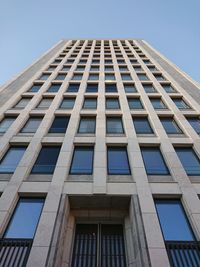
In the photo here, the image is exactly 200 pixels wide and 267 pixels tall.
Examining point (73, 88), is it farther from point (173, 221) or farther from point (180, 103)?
point (173, 221)

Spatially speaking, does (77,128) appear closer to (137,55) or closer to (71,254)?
(71,254)

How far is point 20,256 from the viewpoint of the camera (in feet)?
26.5

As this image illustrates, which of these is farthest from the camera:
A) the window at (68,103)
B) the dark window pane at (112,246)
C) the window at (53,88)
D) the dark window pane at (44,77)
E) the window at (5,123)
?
the dark window pane at (44,77)

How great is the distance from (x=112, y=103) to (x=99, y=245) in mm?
11676

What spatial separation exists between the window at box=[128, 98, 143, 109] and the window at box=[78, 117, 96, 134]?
3738 mm

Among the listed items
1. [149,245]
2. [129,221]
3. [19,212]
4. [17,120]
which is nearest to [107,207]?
[129,221]

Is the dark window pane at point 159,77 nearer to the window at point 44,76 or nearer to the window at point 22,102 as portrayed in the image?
the window at point 44,76

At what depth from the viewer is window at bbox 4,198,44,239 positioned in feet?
29.3

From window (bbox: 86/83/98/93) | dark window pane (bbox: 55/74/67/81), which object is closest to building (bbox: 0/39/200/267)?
window (bbox: 86/83/98/93)

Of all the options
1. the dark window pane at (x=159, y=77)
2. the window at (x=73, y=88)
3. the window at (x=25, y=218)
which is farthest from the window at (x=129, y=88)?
the window at (x=25, y=218)

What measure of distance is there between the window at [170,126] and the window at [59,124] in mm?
7099

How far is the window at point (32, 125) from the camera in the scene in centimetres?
1521

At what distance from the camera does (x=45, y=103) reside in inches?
739

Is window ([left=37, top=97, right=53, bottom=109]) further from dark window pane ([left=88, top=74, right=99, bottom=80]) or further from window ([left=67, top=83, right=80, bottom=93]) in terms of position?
dark window pane ([left=88, top=74, right=99, bottom=80])
